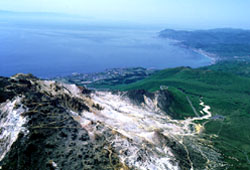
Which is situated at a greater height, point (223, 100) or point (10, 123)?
point (10, 123)

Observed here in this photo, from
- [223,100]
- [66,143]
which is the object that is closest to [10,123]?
[66,143]

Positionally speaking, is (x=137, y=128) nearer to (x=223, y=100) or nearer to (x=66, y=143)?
(x=66, y=143)

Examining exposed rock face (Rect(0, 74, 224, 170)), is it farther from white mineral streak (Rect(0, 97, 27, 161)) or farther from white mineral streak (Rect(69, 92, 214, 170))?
white mineral streak (Rect(69, 92, 214, 170))

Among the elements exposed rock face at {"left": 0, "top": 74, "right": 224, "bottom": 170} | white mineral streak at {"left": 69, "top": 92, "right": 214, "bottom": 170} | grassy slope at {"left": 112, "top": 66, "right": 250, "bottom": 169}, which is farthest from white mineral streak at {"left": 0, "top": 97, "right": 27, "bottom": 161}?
grassy slope at {"left": 112, "top": 66, "right": 250, "bottom": 169}

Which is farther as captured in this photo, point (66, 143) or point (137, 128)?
point (137, 128)

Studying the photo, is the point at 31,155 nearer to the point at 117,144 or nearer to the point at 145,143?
the point at 117,144

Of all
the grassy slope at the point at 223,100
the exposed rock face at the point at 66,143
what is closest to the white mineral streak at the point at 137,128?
the exposed rock face at the point at 66,143
